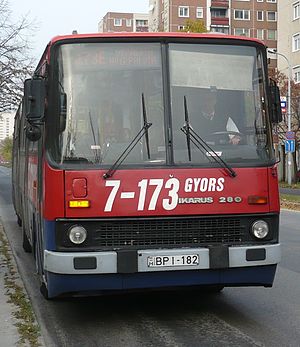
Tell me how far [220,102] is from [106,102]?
117 centimetres

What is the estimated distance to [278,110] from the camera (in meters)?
6.71

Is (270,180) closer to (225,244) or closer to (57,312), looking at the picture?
(225,244)

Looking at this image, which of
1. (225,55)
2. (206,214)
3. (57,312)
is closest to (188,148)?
(206,214)

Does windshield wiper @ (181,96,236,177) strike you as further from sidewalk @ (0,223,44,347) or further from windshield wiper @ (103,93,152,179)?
sidewalk @ (0,223,44,347)

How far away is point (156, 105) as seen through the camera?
6484 mm

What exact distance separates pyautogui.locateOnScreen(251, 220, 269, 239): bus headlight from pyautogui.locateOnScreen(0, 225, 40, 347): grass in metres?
2.34

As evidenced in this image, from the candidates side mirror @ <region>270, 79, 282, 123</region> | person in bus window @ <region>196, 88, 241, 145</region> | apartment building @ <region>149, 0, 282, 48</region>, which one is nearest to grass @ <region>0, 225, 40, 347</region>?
person in bus window @ <region>196, 88, 241, 145</region>

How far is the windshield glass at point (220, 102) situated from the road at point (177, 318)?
1721mm

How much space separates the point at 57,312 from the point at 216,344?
2.24 meters

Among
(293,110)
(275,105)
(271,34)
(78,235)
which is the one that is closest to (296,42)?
(293,110)

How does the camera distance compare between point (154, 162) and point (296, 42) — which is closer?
point (154, 162)

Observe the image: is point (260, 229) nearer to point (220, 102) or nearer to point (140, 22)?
point (220, 102)

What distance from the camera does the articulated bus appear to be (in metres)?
6.18

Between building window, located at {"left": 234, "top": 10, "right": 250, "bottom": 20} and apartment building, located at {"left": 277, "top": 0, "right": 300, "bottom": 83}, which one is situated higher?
building window, located at {"left": 234, "top": 10, "right": 250, "bottom": 20}
